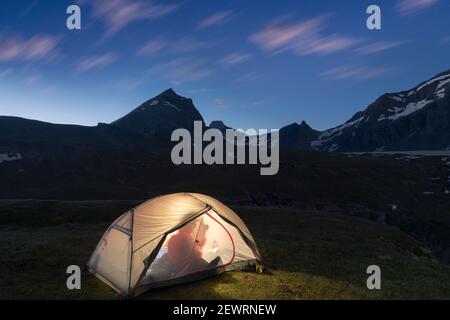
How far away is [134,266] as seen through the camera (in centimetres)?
1490

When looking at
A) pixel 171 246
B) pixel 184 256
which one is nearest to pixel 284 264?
pixel 184 256

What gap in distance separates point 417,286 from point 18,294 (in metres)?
16.0

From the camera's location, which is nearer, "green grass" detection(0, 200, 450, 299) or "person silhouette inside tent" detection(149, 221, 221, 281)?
"green grass" detection(0, 200, 450, 299)

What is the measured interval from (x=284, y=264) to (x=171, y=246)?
19.6 feet

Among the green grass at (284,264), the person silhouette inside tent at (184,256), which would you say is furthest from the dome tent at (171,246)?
the green grass at (284,264)

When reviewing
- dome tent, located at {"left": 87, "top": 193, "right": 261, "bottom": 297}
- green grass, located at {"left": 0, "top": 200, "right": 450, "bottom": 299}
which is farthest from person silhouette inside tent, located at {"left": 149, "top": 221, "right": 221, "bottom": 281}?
green grass, located at {"left": 0, "top": 200, "right": 450, "bottom": 299}

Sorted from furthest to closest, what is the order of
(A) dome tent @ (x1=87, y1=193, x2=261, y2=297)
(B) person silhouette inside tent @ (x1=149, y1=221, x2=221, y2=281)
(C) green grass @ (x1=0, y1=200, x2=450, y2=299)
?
(B) person silhouette inside tent @ (x1=149, y1=221, x2=221, y2=281)
(A) dome tent @ (x1=87, y1=193, x2=261, y2=297)
(C) green grass @ (x1=0, y1=200, x2=450, y2=299)

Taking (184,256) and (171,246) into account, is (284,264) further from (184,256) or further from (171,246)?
(171,246)

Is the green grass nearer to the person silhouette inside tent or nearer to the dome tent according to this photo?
the dome tent

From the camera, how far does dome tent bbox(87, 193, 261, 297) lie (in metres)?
15.1

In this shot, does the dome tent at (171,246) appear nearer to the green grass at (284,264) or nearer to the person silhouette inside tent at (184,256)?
the person silhouette inside tent at (184,256)

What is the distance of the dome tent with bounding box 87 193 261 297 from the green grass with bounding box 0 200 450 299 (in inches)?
19.4
